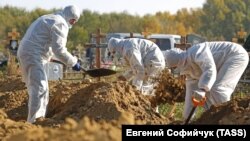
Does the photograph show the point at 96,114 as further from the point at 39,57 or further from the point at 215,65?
the point at 215,65

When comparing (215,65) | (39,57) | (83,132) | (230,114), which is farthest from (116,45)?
(83,132)

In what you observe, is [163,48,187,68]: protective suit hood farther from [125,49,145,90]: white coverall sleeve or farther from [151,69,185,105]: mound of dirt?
[151,69,185,105]: mound of dirt

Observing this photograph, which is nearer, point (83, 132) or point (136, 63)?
point (83, 132)

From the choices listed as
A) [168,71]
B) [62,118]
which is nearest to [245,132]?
[62,118]

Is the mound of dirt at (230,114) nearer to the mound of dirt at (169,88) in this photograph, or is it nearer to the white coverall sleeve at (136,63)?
the white coverall sleeve at (136,63)

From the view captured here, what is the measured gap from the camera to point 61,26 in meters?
10.6

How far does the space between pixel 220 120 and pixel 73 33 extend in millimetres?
57092

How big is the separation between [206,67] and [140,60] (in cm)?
417

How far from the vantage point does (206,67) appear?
9547 millimetres

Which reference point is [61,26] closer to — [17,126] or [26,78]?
[26,78]

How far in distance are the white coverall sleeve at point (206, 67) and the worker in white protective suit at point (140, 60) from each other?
367 cm

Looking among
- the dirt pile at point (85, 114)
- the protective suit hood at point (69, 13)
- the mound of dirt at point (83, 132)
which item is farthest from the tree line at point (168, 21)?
the mound of dirt at point (83, 132)

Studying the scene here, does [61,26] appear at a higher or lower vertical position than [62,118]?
higher

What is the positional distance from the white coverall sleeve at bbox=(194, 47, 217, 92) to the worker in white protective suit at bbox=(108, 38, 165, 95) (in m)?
3.67
